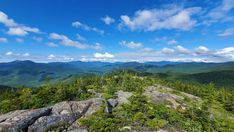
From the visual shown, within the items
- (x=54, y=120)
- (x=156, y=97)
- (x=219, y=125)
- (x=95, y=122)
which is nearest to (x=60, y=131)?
(x=54, y=120)

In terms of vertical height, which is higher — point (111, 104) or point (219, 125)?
point (111, 104)

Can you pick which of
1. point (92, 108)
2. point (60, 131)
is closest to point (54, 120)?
point (60, 131)

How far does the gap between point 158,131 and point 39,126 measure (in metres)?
24.5

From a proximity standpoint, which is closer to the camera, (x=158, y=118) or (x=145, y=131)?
(x=145, y=131)

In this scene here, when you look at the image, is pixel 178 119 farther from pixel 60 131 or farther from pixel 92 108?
pixel 60 131

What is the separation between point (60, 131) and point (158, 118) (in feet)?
76.0

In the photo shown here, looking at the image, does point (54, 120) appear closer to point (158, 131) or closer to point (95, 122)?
point (95, 122)

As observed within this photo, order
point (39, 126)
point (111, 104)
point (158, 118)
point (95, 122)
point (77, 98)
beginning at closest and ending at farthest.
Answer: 1. point (39, 126)
2. point (95, 122)
3. point (158, 118)
4. point (111, 104)
5. point (77, 98)

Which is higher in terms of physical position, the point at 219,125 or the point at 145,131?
the point at 145,131

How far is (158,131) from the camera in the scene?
43.2m

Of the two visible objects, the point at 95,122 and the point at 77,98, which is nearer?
the point at 95,122

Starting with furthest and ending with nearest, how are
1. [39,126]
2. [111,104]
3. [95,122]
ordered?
1. [111,104]
2. [95,122]
3. [39,126]

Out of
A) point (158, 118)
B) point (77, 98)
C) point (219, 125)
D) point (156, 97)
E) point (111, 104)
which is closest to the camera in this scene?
point (158, 118)

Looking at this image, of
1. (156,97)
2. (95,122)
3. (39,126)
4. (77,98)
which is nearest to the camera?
(39,126)
